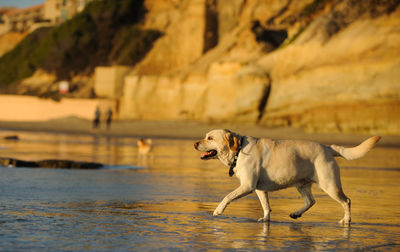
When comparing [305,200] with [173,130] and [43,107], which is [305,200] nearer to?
[173,130]

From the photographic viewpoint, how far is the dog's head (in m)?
10.2

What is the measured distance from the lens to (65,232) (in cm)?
866

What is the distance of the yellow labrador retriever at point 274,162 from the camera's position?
33.3ft

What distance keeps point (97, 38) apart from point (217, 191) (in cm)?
5769

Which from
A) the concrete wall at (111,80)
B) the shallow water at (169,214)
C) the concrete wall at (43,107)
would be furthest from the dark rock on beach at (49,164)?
the concrete wall at (111,80)

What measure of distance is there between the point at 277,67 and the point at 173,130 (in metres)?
7.32

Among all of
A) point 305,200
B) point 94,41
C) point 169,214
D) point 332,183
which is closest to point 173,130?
point 94,41

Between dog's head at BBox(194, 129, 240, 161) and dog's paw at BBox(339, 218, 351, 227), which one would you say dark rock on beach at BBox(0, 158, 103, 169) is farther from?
dog's paw at BBox(339, 218, 351, 227)

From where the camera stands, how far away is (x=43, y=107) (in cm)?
6162

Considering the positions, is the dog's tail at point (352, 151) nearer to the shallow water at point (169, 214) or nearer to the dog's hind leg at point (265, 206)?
the shallow water at point (169, 214)

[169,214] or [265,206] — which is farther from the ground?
[265,206]

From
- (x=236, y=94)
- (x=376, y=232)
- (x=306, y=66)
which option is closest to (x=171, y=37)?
(x=236, y=94)

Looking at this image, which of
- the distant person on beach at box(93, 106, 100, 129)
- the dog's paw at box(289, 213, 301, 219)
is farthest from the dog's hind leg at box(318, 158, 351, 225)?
the distant person on beach at box(93, 106, 100, 129)

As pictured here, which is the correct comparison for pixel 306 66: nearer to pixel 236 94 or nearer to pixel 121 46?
pixel 236 94
